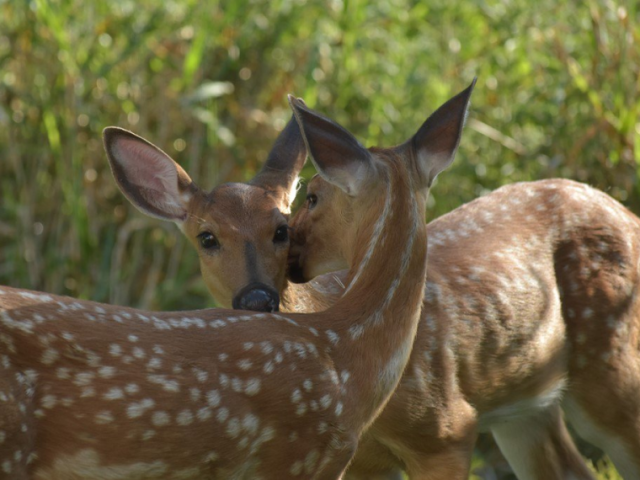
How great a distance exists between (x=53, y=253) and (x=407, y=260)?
3690 mm

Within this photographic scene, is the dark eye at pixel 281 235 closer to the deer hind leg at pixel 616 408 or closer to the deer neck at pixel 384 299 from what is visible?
the deer neck at pixel 384 299

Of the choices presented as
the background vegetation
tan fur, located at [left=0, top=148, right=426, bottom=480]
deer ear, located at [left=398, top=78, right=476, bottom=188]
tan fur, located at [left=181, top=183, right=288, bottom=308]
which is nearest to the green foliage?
the background vegetation

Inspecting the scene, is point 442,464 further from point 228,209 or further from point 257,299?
point 228,209

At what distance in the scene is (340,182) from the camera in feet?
14.0

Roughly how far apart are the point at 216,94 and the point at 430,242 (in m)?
2.42

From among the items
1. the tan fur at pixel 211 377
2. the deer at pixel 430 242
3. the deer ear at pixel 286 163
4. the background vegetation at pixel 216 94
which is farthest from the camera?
the background vegetation at pixel 216 94

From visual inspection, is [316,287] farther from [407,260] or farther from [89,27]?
[89,27]

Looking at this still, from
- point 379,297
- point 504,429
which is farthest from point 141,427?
point 504,429

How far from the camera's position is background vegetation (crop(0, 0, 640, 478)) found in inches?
270

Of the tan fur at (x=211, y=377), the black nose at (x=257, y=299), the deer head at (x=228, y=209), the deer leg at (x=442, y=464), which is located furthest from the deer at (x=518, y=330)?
the tan fur at (x=211, y=377)

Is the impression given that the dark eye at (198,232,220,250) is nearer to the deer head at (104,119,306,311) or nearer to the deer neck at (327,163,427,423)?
the deer head at (104,119,306,311)

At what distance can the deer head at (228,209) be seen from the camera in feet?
15.7

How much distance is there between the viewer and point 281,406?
3.73 metres

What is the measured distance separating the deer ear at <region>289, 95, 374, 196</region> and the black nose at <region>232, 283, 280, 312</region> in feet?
1.77
